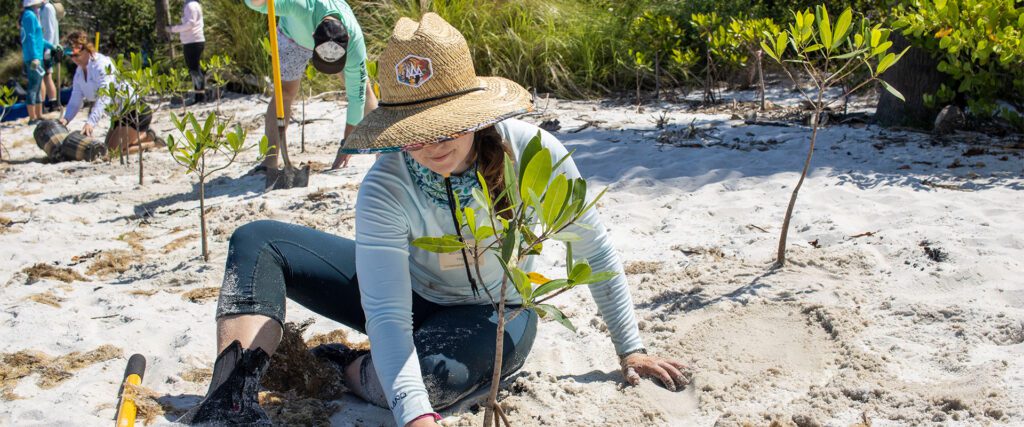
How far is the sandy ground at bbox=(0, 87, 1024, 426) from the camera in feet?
7.78

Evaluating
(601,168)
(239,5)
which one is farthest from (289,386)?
(239,5)

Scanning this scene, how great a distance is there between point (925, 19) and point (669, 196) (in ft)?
5.38

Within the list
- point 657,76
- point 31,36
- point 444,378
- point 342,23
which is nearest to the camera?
point 444,378

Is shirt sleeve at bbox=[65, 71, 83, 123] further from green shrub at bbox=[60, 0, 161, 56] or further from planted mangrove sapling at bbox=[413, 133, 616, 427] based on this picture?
planted mangrove sapling at bbox=[413, 133, 616, 427]

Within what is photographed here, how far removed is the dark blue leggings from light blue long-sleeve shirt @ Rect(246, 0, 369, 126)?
2.59m

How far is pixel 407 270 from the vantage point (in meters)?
2.17

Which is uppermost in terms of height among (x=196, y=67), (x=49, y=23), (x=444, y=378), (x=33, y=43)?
(x=49, y=23)

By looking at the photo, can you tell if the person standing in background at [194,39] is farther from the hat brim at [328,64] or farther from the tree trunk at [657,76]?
the tree trunk at [657,76]

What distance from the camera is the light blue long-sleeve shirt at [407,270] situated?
6.79 feet

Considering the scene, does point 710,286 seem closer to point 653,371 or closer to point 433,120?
point 653,371

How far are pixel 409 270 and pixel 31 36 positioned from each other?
29.8ft

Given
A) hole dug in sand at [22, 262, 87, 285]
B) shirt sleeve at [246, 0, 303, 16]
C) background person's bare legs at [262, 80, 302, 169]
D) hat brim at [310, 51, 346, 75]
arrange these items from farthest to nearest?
1. background person's bare legs at [262, 80, 302, 169]
2. hat brim at [310, 51, 346, 75]
3. shirt sleeve at [246, 0, 303, 16]
4. hole dug in sand at [22, 262, 87, 285]

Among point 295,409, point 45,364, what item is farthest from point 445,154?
point 45,364

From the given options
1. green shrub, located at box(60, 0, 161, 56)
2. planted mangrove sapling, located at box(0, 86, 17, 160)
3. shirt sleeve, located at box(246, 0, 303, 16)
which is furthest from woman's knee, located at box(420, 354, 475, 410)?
green shrub, located at box(60, 0, 161, 56)
